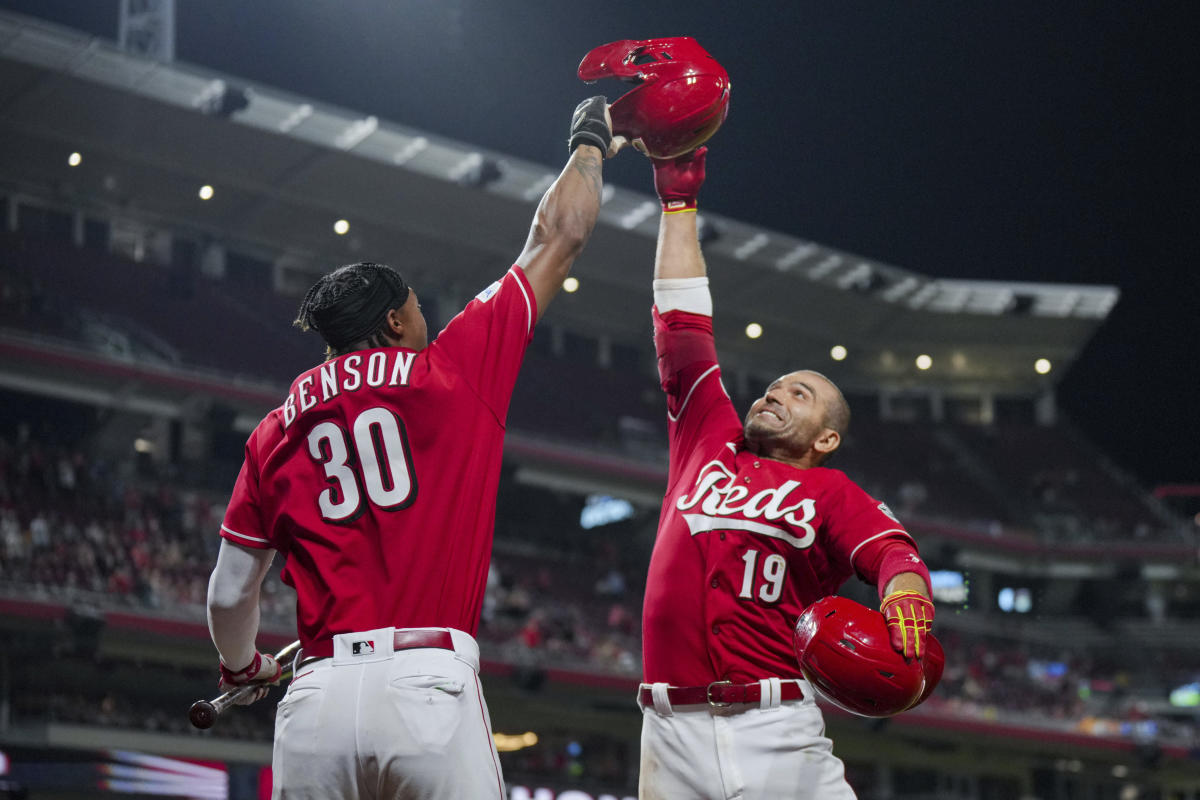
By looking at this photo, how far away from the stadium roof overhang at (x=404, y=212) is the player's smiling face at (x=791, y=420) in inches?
884

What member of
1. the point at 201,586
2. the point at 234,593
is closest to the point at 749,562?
the point at 234,593

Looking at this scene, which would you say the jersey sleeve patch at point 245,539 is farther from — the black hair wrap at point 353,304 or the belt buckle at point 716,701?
the belt buckle at point 716,701

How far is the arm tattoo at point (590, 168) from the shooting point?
11.8 ft

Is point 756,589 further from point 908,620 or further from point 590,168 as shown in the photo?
point 590,168

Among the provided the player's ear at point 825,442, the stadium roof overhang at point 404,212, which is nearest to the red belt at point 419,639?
the player's ear at point 825,442

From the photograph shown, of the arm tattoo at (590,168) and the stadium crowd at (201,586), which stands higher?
the stadium crowd at (201,586)

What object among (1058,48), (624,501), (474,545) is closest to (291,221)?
(624,501)

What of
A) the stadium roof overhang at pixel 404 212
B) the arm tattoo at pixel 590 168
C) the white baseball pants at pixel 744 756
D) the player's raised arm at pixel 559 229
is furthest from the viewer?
the stadium roof overhang at pixel 404 212

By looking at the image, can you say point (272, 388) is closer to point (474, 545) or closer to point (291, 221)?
point (291, 221)

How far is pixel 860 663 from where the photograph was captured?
3.42m

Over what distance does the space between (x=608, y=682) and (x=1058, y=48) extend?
55.9 feet

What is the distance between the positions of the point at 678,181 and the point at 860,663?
6.85ft

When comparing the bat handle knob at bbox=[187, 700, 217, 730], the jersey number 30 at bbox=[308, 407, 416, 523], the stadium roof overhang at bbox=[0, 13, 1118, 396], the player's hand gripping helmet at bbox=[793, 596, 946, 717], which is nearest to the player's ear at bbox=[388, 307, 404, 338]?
the jersey number 30 at bbox=[308, 407, 416, 523]

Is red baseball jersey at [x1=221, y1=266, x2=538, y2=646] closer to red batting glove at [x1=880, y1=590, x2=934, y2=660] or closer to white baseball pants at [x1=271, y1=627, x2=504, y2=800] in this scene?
white baseball pants at [x1=271, y1=627, x2=504, y2=800]
